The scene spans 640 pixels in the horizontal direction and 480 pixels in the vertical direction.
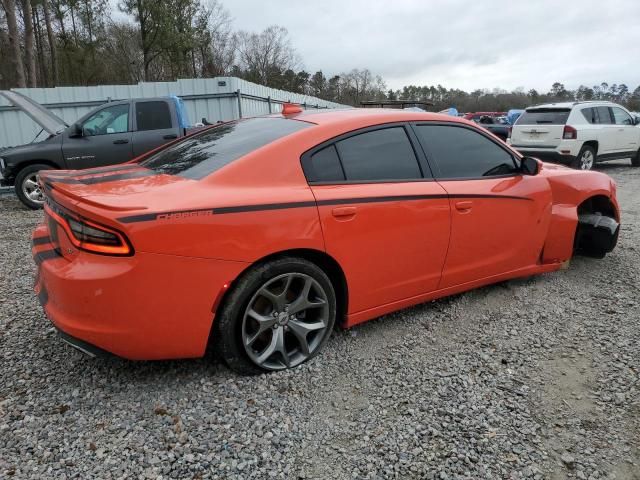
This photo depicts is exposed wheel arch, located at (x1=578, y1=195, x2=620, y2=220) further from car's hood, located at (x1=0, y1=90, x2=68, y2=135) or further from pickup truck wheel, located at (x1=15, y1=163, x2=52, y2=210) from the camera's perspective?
car's hood, located at (x1=0, y1=90, x2=68, y2=135)

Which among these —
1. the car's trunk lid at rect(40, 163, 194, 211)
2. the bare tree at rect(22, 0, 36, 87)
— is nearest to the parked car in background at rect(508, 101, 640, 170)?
the car's trunk lid at rect(40, 163, 194, 211)

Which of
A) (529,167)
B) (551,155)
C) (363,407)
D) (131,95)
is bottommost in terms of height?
(363,407)

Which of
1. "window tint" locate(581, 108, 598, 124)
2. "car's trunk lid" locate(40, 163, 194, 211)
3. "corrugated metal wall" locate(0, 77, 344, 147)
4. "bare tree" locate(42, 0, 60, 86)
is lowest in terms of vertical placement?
"car's trunk lid" locate(40, 163, 194, 211)

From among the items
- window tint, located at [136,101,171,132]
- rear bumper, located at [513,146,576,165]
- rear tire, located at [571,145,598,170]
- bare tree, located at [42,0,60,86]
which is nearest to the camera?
window tint, located at [136,101,171,132]

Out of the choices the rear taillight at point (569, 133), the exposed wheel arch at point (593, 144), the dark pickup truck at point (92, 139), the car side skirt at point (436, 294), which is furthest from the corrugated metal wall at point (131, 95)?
the car side skirt at point (436, 294)

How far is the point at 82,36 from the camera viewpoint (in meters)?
26.2

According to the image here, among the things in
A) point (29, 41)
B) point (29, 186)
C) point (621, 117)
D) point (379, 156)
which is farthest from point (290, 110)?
point (29, 41)

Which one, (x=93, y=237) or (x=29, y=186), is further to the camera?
(x=29, y=186)

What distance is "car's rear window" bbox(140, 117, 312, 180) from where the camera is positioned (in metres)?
2.59

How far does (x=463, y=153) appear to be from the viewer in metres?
3.29

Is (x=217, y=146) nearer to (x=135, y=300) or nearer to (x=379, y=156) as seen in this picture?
(x=379, y=156)

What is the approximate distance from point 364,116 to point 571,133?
9.51 m

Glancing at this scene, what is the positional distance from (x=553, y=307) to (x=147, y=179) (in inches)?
121

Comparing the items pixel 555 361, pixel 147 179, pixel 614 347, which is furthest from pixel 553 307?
pixel 147 179
